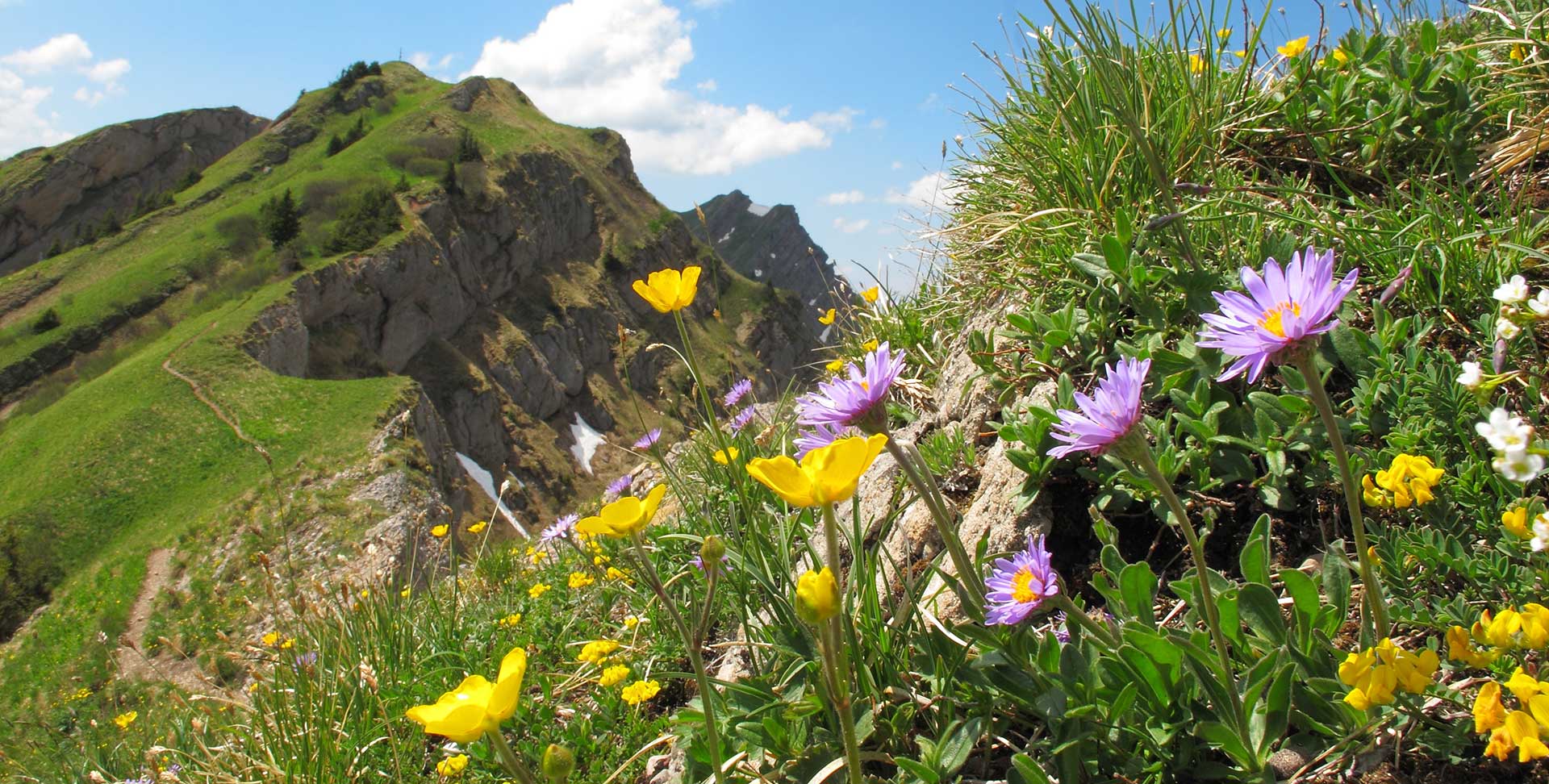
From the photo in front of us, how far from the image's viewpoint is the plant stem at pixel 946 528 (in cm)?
131

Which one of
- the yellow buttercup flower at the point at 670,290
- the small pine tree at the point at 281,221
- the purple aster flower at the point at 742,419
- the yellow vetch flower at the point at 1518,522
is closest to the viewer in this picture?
the yellow vetch flower at the point at 1518,522

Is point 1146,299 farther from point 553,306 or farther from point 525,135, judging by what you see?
point 525,135

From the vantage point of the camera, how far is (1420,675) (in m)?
1.21

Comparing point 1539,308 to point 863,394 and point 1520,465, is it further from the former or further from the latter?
point 863,394

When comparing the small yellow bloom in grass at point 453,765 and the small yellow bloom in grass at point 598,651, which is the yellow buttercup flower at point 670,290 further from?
the small yellow bloom in grass at point 453,765

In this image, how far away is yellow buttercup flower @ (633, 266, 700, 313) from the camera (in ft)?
6.72

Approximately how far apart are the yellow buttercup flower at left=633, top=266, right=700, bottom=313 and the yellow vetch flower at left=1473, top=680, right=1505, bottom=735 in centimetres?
162

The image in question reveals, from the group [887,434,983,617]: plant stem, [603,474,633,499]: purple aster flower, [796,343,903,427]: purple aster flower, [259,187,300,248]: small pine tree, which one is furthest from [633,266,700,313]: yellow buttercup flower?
[259,187,300,248]: small pine tree

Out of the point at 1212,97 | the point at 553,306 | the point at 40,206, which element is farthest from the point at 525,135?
the point at 1212,97

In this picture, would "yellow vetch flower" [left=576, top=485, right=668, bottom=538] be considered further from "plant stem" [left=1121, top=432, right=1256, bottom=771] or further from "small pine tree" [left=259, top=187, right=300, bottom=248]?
"small pine tree" [left=259, top=187, right=300, bottom=248]

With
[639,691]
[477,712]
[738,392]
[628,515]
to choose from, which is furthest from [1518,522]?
[738,392]

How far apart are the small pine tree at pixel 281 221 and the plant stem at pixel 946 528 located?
201 ft

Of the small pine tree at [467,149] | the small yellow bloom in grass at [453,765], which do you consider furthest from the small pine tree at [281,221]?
→ the small yellow bloom in grass at [453,765]

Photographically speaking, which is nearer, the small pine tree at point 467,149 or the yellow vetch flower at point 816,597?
the yellow vetch flower at point 816,597
